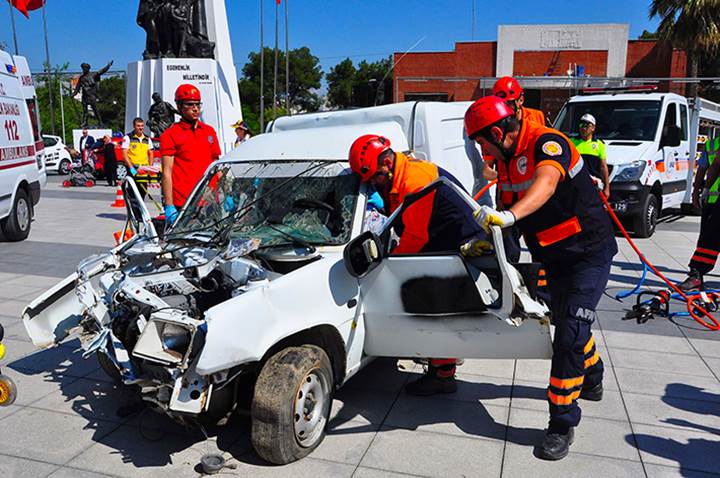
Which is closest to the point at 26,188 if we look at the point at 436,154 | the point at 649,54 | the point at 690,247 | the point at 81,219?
the point at 81,219

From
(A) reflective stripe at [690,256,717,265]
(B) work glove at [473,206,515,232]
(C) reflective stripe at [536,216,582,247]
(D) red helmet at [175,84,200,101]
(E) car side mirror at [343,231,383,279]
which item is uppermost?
(D) red helmet at [175,84,200,101]

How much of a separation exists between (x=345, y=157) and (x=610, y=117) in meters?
8.45

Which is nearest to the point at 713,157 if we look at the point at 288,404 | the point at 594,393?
the point at 594,393

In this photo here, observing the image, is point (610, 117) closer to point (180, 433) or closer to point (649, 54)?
point (180, 433)

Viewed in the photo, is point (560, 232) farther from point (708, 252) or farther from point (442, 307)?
point (708, 252)

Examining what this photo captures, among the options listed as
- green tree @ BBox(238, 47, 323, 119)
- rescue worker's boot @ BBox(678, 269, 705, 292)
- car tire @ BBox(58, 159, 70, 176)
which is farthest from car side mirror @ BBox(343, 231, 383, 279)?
green tree @ BBox(238, 47, 323, 119)

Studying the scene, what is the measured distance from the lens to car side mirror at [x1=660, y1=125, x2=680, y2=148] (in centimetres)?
1074

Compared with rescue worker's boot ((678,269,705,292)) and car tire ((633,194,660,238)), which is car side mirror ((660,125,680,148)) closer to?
car tire ((633,194,660,238))

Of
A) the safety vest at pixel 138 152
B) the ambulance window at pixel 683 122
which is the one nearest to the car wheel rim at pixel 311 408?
the safety vest at pixel 138 152

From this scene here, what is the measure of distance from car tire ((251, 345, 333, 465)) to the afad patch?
5.64 feet

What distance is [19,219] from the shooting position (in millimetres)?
10188

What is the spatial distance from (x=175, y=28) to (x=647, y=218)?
14332 mm

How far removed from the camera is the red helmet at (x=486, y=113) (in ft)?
11.5

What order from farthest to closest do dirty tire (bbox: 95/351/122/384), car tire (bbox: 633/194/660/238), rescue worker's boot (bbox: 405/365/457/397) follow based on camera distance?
1. car tire (bbox: 633/194/660/238)
2. rescue worker's boot (bbox: 405/365/457/397)
3. dirty tire (bbox: 95/351/122/384)
